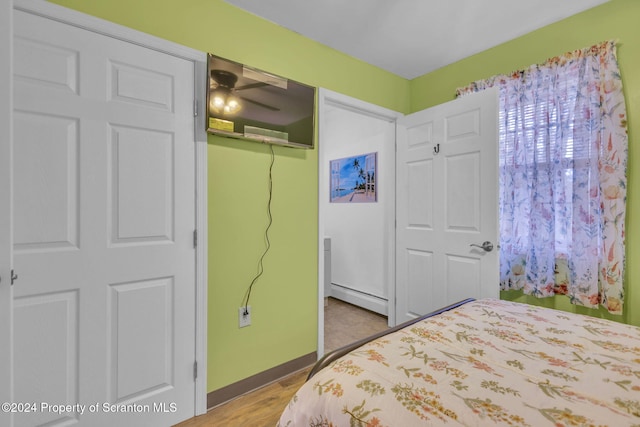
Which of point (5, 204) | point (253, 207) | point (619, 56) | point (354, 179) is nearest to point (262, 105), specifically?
point (253, 207)

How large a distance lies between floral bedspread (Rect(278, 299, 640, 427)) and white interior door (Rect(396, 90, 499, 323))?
1.04 meters

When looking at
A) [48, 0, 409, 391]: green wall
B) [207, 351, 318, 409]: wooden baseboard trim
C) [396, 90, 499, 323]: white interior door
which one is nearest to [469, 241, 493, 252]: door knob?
[396, 90, 499, 323]: white interior door

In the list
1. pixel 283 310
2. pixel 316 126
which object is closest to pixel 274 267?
pixel 283 310

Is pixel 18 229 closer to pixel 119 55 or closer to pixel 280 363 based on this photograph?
pixel 119 55

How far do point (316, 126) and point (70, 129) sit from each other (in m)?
1.53

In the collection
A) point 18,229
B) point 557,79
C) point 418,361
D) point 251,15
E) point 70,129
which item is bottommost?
point 418,361

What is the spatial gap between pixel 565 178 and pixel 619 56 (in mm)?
825

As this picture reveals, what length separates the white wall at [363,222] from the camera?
3143 millimetres

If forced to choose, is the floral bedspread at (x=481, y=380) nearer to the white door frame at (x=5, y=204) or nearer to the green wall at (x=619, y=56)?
the green wall at (x=619, y=56)

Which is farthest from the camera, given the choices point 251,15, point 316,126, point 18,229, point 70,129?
point 316,126

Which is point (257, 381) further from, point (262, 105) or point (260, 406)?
point (262, 105)

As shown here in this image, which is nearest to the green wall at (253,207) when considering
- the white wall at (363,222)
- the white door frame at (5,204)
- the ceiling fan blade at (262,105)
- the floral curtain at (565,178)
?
the ceiling fan blade at (262,105)

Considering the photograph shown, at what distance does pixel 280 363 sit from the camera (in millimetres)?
2166

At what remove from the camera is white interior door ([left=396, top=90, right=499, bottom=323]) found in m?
2.28
